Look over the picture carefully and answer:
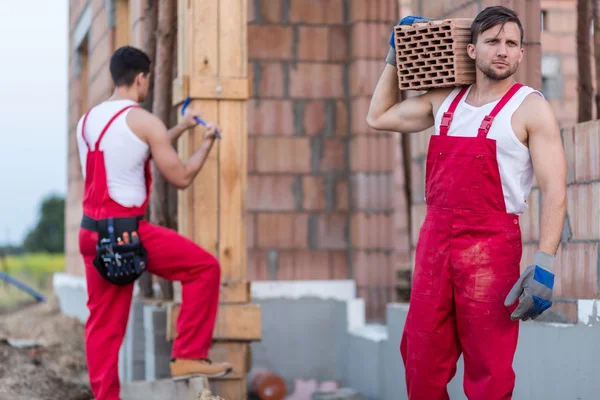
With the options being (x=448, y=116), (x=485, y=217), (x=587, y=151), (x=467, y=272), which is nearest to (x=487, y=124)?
(x=448, y=116)

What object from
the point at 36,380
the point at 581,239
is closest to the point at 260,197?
the point at 36,380

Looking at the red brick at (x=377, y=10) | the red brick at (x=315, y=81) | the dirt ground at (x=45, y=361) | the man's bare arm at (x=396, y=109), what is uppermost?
the red brick at (x=377, y=10)

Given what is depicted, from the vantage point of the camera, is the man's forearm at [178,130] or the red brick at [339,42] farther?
the red brick at [339,42]

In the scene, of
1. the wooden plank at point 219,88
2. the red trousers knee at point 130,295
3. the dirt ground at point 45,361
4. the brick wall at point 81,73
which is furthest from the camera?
the brick wall at point 81,73

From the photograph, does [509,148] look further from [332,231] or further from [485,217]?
[332,231]

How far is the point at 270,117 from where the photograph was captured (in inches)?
285

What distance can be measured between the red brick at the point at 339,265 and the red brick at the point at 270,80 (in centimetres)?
122

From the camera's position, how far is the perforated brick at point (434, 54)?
11.1ft

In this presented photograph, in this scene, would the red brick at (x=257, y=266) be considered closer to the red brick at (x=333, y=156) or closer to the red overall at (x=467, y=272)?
the red brick at (x=333, y=156)

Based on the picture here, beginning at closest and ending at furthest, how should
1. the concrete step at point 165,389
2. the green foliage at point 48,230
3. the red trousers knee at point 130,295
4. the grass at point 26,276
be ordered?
the red trousers knee at point 130,295
the concrete step at point 165,389
the grass at point 26,276
the green foliage at point 48,230

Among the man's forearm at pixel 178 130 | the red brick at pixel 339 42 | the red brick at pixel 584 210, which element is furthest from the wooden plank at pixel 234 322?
the red brick at pixel 339 42

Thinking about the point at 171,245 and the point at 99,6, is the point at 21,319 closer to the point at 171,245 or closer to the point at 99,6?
the point at 99,6

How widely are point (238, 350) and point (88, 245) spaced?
1064mm

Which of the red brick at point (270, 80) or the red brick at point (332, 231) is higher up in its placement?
the red brick at point (270, 80)
